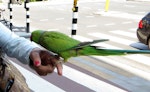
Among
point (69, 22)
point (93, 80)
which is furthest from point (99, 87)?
point (69, 22)

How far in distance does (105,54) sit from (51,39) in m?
0.19

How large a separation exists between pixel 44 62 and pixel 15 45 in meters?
0.17

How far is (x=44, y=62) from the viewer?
1.21 meters

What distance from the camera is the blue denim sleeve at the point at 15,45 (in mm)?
1277

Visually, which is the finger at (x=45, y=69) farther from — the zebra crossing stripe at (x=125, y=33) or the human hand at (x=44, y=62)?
the zebra crossing stripe at (x=125, y=33)

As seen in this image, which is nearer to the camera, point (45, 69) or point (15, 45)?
point (45, 69)

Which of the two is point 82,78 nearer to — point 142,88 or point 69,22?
point 142,88

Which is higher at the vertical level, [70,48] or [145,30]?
[70,48]

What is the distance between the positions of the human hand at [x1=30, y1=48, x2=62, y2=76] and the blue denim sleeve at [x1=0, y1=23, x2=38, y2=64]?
48mm

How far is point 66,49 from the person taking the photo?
1.12 m

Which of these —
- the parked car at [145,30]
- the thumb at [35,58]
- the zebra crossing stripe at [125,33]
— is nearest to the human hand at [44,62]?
the thumb at [35,58]

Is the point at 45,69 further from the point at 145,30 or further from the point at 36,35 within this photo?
the point at 145,30

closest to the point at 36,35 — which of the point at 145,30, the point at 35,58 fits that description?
the point at 35,58

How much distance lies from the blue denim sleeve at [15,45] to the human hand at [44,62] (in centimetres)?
5
